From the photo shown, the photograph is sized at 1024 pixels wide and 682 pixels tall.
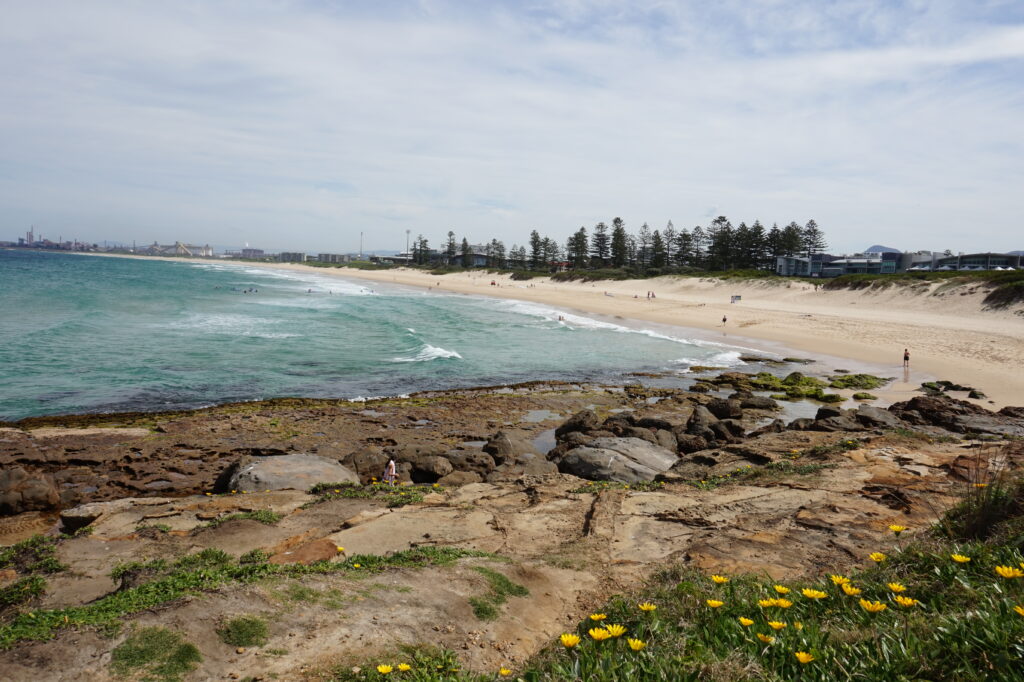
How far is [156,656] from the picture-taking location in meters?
4.00

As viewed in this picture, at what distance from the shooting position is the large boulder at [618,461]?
12.1 metres

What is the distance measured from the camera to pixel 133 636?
164 inches

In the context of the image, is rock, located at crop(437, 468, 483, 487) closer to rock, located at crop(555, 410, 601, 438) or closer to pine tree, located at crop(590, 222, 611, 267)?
rock, located at crop(555, 410, 601, 438)

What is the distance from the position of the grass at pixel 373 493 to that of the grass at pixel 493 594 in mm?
3431

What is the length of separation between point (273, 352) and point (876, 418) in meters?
26.4

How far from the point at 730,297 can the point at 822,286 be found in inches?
388

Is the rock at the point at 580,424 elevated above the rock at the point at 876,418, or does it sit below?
below

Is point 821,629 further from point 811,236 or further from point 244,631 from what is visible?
point 811,236

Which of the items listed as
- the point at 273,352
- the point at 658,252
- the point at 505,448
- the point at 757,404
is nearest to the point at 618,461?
the point at 505,448

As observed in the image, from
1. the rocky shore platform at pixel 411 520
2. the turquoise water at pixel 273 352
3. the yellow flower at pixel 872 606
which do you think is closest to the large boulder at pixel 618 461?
the rocky shore platform at pixel 411 520

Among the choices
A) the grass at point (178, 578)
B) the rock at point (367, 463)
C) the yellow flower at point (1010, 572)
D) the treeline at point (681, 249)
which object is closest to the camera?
the yellow flower at point (1010, 572)

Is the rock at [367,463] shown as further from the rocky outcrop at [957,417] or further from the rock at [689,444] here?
the rocky outcrop at [957,417]

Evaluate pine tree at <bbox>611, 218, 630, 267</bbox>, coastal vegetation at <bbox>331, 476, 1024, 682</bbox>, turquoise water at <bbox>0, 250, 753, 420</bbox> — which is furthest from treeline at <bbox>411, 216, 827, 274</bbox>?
coastal vegetation at <bbox>331, 476, 1024, 682</bbox>

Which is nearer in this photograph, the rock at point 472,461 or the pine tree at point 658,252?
the rock at point 472,461
